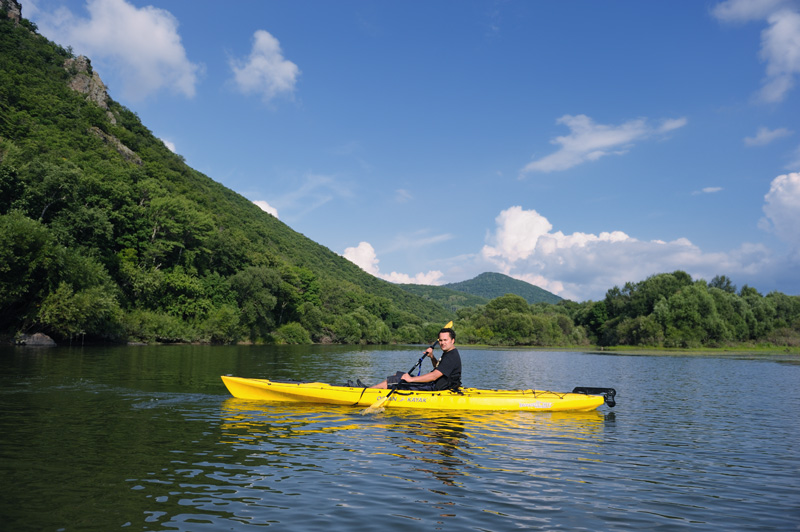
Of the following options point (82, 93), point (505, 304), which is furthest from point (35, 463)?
point (505, 304)

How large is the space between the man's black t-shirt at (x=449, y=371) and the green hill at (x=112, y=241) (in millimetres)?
31070

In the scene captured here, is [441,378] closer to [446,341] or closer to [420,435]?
[446,341]

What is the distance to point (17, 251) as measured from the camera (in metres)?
33.1

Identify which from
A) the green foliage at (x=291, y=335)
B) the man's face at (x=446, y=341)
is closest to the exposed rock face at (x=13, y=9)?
the green foliage at (x=291, y=335)

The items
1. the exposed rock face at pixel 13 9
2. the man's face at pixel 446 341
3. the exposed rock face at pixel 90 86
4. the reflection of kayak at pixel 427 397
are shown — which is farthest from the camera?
the exposed rock face at pixel 13 9

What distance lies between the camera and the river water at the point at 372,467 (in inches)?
227

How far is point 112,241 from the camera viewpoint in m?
51.8

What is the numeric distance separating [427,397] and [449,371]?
94cm

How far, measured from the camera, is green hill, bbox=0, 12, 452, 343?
3634 centimetres

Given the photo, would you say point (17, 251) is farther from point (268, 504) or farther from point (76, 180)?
point (268, 504)

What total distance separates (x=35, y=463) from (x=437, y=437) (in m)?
6.88

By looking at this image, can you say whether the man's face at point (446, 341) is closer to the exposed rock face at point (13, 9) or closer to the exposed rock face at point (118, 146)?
the exposed rock face at point (118, 146)

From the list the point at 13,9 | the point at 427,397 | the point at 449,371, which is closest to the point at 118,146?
the point at 13,9

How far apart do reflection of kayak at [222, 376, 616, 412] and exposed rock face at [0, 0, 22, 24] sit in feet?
353
